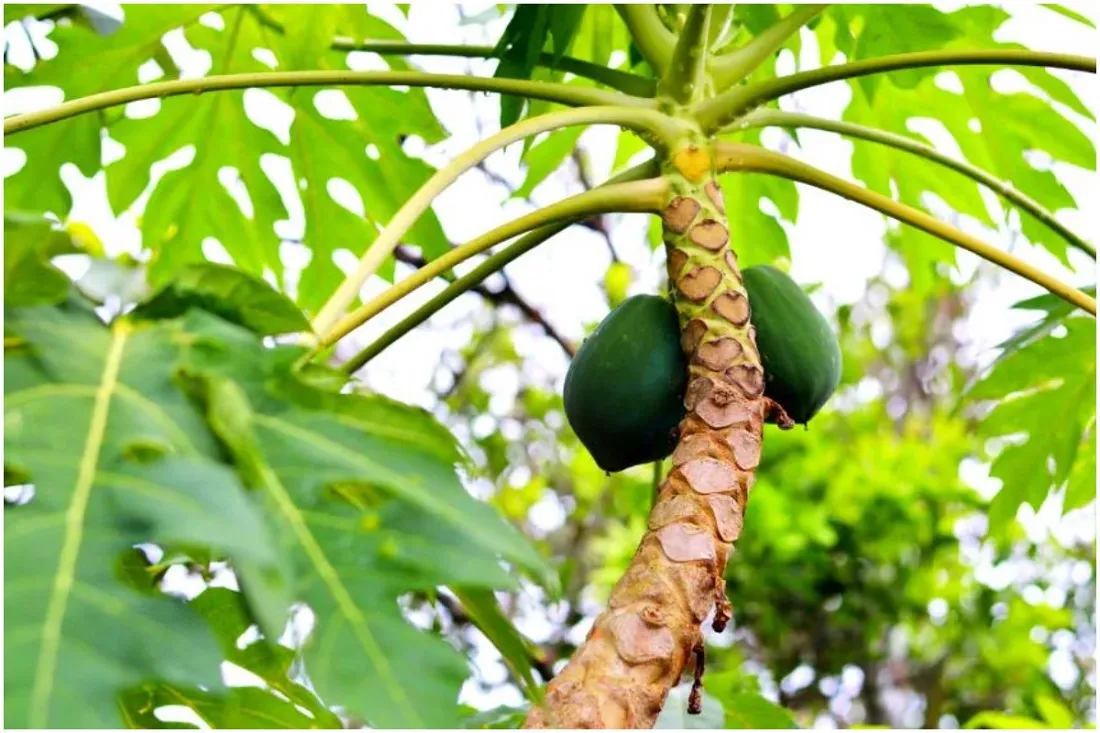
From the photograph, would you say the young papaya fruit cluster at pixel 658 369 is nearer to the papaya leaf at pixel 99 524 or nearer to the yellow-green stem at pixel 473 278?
the yellow-green stem at pixel 473 278

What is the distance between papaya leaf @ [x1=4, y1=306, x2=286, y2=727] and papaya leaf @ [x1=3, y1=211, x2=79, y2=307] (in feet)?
0.13

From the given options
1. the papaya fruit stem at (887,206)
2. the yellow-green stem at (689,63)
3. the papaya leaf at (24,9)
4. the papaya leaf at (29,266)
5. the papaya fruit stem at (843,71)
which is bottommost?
the papaya leaf at (29,266)

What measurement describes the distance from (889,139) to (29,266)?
1.18 metres

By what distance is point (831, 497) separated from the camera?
482 centimetres

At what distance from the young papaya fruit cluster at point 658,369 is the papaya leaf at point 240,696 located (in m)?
0.45

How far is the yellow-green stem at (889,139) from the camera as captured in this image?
1717 mm

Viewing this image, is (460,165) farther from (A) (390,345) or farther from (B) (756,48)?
(B) (756,48)

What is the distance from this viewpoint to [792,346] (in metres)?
1.61

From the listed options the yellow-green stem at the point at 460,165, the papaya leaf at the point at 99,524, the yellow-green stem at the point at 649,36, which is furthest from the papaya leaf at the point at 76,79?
the papaya leaf at the point at 99,524

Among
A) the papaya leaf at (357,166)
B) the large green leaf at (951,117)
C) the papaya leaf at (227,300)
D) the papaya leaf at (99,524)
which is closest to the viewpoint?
the papaya leaf at (99,524)

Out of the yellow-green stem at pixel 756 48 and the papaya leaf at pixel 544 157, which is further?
Answer: the papaya leaf at pixel 544 157

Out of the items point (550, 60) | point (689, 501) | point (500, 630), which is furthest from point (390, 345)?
point (500, 630)

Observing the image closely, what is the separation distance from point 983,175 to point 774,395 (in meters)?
0.45

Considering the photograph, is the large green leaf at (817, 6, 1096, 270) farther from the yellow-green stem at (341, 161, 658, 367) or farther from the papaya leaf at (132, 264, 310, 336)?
the papaya leaf at (132, 264, 310, 336)
